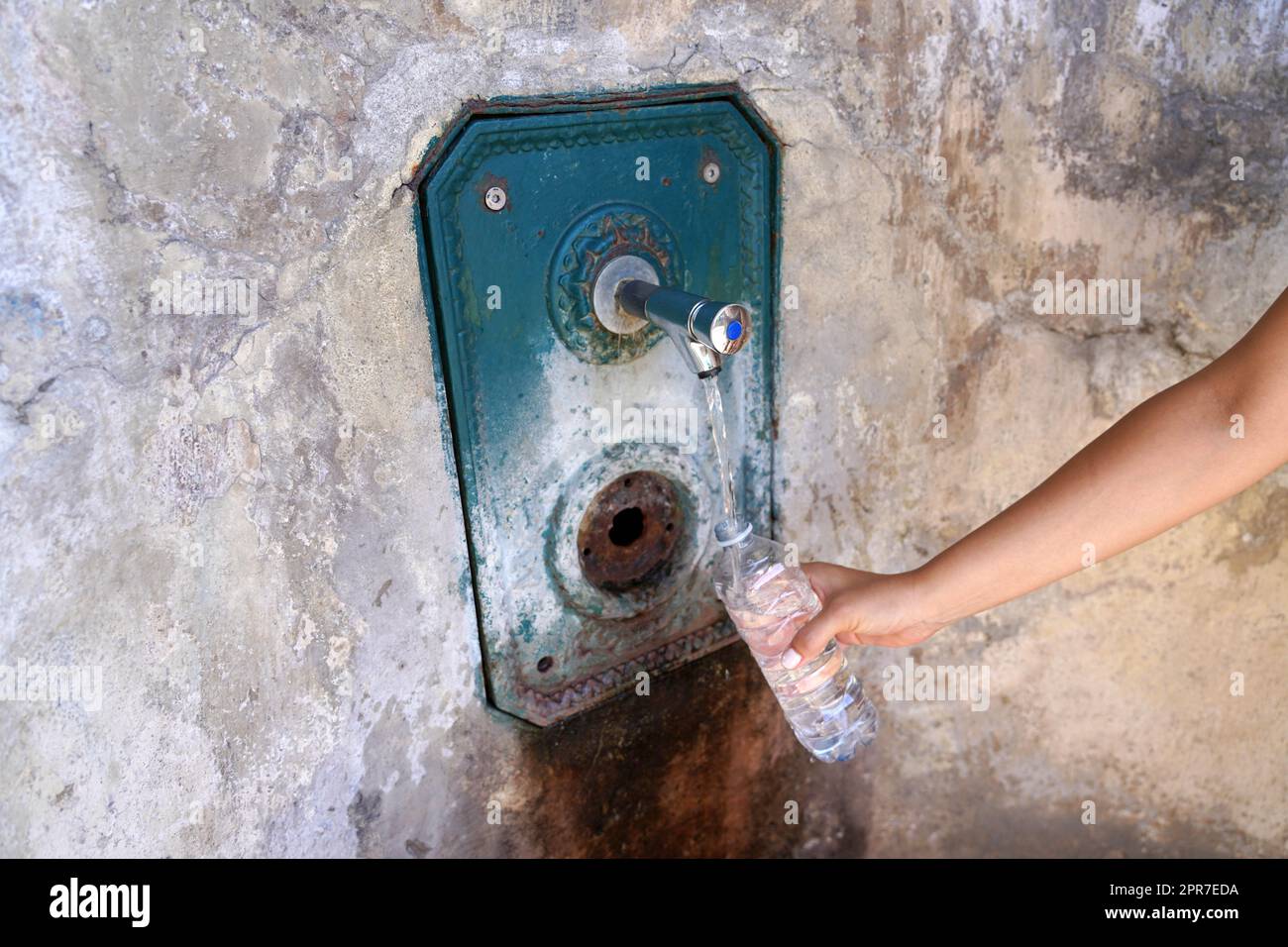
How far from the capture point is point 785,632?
1.85 m

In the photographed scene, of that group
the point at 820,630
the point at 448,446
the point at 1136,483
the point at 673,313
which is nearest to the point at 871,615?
the point at 820,630

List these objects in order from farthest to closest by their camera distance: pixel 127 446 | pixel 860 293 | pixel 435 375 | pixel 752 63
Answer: pixel 860 293 < pixel 752 63 < pixel 435 375 < pixel 127 446

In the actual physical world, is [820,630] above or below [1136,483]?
below

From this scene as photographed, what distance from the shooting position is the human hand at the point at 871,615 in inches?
62.9

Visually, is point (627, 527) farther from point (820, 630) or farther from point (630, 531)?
point (820, 630)

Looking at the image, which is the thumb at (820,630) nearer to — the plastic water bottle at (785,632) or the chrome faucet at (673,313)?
the plastic water bottle at (785,632)

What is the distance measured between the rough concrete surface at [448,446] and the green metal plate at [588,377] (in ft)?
0.18

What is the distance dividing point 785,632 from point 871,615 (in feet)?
0.85

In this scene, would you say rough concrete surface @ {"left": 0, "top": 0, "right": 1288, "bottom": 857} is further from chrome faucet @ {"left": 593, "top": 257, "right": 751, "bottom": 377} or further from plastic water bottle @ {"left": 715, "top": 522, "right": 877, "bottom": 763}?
chrome faucet @ {"left": 593, "top": 257, "right": 751, "bottom": 377}

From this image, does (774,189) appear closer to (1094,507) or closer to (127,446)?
(1094,507)

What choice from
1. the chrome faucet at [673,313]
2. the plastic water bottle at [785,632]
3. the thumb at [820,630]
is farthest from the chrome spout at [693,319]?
the thumb at [820,630]

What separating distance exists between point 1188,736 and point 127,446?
2.23 metres
